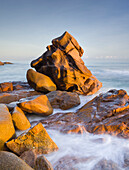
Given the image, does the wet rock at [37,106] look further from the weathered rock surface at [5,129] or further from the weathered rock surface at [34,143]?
the weathered rock surface at [34,143]

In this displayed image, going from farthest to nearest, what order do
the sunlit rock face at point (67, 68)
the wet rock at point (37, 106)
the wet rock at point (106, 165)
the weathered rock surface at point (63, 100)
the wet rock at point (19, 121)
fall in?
the sunlit rock face at point (67, 68)
the weathered rock surface at point (63, 100)
the wet rock at point (37, 106)
the wet rock at point (19, 121)
the wet rock at point (106, 165)

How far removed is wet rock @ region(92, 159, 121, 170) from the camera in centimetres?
212

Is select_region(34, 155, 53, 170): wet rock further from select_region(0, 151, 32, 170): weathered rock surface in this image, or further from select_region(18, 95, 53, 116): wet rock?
select_region(18, 95, 53, 116): wet rock

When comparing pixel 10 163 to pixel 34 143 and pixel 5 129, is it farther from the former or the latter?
pixel 5 129

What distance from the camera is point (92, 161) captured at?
91.0 inches

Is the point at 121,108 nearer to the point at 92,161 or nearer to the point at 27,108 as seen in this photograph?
the point at 92,161

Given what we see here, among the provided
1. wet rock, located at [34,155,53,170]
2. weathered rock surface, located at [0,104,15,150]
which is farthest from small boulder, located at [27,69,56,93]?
wet rock, located at [34,155,53,170]

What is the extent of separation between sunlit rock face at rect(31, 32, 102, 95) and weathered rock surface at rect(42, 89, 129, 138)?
282cm

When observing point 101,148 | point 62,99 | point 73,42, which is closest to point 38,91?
point 62,99

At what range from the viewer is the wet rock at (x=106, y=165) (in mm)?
2119

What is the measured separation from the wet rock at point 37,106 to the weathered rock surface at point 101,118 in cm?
27

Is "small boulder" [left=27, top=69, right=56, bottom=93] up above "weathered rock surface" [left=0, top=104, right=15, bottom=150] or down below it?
above

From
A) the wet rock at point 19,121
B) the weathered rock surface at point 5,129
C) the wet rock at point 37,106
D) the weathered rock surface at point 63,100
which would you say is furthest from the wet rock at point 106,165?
the weathered rock surface at point 63,100

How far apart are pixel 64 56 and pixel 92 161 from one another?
21.0ft
